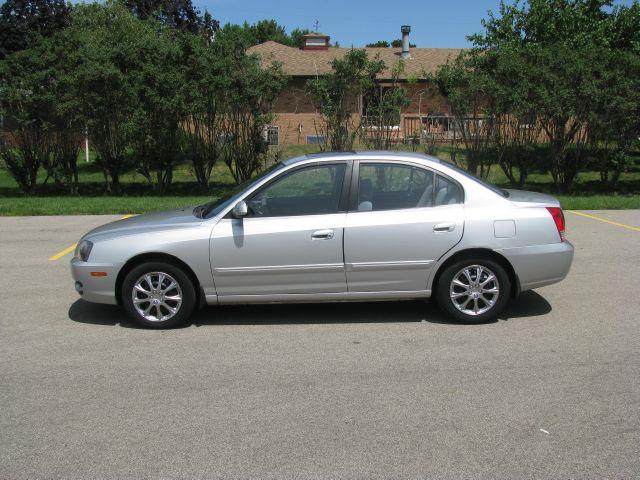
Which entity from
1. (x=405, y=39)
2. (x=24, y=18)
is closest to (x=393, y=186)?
(x=405, y=39)

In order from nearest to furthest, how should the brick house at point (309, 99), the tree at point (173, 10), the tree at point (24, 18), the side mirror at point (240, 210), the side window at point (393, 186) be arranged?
1. the side mirror at point (240, 210)
2. the side window at point (393, 186)
3. the brick house at point (309, 99)
4. the tree at point (24, 18)
5. the tree at point (173, 10)

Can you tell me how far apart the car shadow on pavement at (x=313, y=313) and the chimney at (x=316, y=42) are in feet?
103

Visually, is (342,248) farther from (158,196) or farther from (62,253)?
(158,196)

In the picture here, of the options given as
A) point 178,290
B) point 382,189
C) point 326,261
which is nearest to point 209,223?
point 178,290

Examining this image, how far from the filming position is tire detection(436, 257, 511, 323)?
6168mm

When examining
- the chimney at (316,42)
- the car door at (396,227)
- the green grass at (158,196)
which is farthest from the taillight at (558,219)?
the chimney at (316,42)

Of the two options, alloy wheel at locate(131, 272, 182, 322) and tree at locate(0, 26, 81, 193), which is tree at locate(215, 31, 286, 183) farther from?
alloy wheel at locate(131, 272, 182, 322)

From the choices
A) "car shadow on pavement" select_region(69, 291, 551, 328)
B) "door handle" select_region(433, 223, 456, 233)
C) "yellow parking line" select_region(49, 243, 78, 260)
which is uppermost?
"door handle" select_region(433, 223, 456, 233)

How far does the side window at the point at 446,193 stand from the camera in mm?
6277

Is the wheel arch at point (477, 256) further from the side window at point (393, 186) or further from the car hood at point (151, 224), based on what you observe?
the car hood at point (151, 224)

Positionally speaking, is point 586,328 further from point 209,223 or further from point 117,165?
point 117,165

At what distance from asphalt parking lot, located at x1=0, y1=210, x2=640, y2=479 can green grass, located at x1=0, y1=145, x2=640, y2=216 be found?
7.44 m

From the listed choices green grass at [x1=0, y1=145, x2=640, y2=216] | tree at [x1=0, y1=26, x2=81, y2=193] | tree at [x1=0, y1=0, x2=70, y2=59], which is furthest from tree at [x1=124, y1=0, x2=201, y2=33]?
tree at [x1=0, y1=26, x2=81, y2=193]

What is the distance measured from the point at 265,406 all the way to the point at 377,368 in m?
1.07
